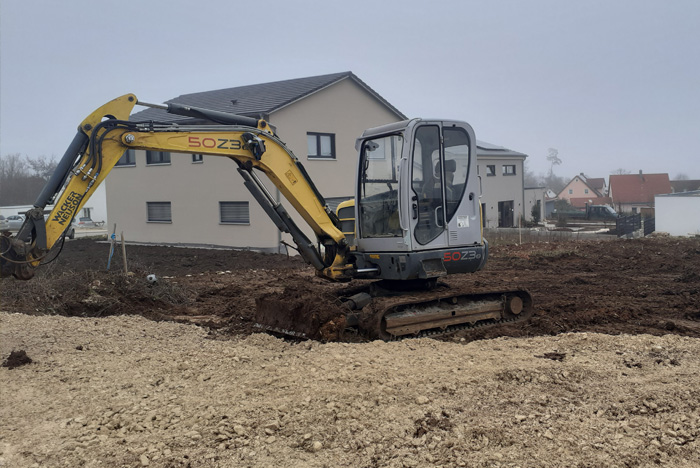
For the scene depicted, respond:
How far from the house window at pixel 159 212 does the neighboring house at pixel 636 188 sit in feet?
174

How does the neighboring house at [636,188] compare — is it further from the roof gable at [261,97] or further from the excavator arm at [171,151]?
the excavator arm at [171,151]

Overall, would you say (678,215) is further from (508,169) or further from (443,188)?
(443,188)

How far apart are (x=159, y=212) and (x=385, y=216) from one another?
59.0 feet

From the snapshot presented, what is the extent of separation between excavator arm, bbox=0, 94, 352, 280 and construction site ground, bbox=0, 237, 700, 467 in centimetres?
97

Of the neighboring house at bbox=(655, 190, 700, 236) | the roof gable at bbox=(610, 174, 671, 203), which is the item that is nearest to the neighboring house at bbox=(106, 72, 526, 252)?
the neighboring house at bbox=(655, 190, 700, 236)

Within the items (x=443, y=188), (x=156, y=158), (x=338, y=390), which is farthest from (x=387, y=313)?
(x=156, y=158)

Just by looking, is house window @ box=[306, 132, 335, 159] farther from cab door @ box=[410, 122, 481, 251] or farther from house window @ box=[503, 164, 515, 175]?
house window @ box=[503, 164, 515, 175]

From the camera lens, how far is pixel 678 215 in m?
30.6

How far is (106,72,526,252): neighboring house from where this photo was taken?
66.8ft

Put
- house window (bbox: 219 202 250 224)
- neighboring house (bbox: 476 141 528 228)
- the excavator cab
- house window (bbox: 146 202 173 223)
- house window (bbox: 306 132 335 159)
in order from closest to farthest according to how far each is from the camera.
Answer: the excavator cab
house window (bbox: 219 202 250 224)
house window (bbox: 306 132 335 159)
house window (bbox: 146 202 173 223)
neighboring house (bbox: 476 141 528 228)

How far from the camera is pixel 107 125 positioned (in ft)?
21.8

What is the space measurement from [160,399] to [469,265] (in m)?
4.68

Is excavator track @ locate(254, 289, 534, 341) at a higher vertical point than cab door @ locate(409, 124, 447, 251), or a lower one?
lower

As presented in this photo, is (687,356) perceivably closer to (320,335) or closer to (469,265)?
(469,265)
